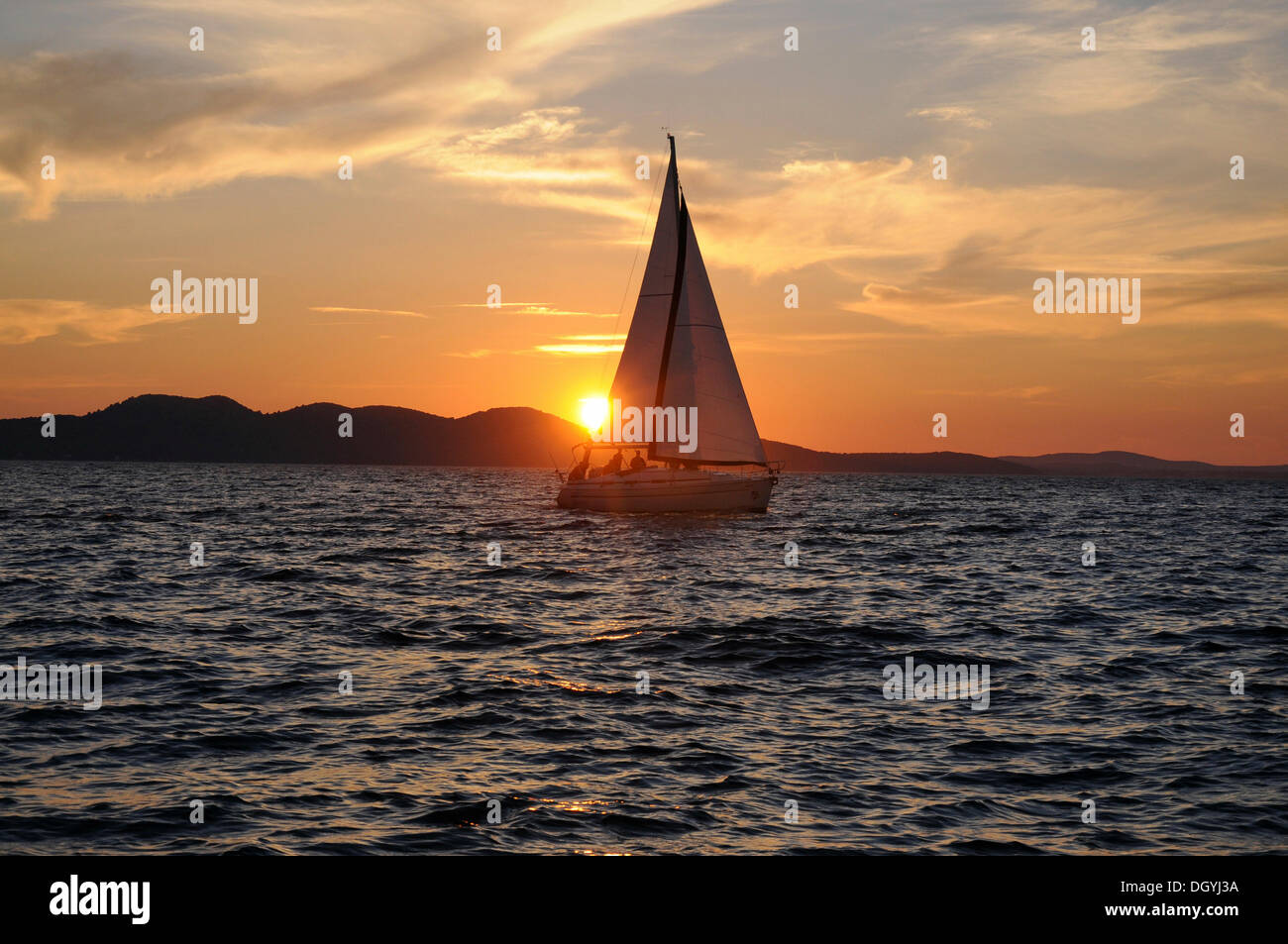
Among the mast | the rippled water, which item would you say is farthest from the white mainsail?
the rippled water

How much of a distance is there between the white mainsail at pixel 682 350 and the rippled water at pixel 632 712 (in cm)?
1778

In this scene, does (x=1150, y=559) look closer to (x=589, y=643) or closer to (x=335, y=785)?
(x=589, y=643)

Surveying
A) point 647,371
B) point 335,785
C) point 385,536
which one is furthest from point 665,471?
point 335,785

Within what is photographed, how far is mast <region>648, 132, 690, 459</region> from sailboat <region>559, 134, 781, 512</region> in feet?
0.15

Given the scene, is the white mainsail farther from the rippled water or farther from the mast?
the rippled water

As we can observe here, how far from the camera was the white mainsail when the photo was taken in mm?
48312

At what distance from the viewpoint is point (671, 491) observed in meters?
48.1

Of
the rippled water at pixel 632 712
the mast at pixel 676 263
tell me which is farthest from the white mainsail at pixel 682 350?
the rippled water at pixel 632 712

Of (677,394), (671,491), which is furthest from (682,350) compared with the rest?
(671,491)

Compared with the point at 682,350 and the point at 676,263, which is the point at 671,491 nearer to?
the point at 682,350

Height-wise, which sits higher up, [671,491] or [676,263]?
[676,263]

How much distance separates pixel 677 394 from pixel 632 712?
3617 cm

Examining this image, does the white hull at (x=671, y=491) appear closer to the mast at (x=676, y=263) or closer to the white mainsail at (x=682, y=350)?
the white mainsail at (x=682, y=350)
